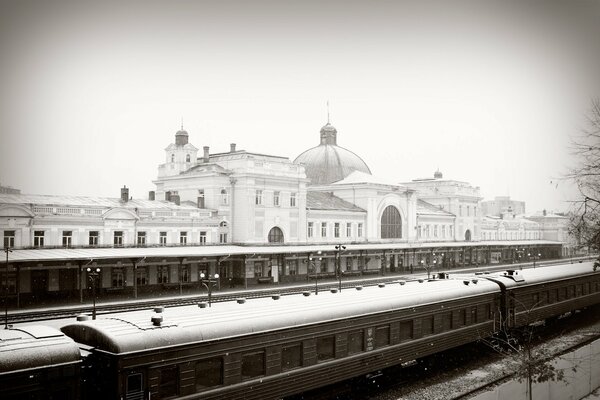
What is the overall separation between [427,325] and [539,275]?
9131mm

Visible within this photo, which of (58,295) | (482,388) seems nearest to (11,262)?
(58,295)

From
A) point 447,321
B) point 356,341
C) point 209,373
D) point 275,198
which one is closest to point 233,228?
point 275,198

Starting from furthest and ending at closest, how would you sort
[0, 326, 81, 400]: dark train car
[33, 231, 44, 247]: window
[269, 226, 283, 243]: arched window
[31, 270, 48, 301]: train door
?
[269, 226, 283, 243]: arched window, [33, 231, 44, 247]: window, [31, 270, 48, 301]: train door, [0, 326, 81, 400]: dark train car

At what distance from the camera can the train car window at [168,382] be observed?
10844mm

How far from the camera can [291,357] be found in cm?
1336

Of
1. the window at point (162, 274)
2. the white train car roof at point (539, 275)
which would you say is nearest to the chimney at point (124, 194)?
the window at point (162, 274)

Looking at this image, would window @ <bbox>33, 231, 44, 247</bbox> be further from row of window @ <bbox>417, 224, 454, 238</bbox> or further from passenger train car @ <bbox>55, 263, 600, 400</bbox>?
row of window @ <bbox>417, 224, 454, 238</bbox>

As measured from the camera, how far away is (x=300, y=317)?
1370 cm

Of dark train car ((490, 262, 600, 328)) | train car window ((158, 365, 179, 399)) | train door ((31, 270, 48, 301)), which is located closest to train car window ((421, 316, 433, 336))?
dark train car ((490, 262, 600, 328))

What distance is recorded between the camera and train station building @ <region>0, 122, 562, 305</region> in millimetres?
34375

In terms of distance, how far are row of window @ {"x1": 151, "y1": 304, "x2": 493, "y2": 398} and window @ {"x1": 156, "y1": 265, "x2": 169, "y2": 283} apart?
977 inches

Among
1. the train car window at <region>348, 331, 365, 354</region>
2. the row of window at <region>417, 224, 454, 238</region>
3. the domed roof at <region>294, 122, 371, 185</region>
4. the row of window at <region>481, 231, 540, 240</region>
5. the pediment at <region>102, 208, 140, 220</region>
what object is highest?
the domed roof at <region>294, 122, 371, 185</region>

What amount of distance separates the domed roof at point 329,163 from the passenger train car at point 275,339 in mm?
52484

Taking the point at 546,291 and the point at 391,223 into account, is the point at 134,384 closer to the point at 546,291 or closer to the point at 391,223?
the point at 546,291
